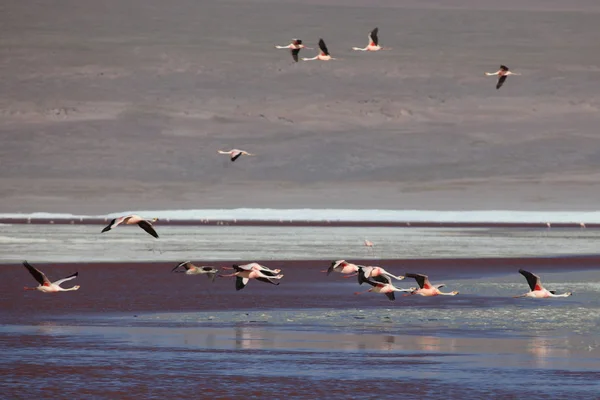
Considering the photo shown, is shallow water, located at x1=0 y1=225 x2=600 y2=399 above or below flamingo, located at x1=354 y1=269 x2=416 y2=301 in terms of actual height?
below

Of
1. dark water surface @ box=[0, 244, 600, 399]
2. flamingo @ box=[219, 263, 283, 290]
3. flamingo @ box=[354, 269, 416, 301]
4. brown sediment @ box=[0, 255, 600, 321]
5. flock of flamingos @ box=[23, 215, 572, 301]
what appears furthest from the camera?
brown sediment @ box=[0, 255, 600, 321]

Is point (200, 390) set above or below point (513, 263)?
below

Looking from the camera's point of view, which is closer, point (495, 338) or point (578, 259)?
point (495, 338)

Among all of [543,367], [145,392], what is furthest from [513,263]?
[145,392]

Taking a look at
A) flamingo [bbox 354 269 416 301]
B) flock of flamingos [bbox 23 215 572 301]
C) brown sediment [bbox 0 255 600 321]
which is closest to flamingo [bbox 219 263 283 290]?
flock of flamingos [bbox 23 215 572 301]

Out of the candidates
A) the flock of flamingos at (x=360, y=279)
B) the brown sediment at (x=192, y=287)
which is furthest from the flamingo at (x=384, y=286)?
the brown sediment at (x=192, y=287)

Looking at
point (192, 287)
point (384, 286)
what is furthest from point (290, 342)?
point (192, 287)

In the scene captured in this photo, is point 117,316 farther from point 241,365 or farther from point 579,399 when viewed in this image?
point 579,399

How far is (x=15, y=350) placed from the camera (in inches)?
988

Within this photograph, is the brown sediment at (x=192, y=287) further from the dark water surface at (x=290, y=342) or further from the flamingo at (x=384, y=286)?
the flamingo at (x=384, y=286)

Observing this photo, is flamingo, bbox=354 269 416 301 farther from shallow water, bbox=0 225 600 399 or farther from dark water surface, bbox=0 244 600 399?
dark water surface, bbox=0 244 600 399

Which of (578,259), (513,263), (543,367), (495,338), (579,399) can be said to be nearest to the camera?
(579,399)

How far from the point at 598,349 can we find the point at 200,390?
857cm

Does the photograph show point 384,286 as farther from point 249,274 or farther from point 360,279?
point 249,274
